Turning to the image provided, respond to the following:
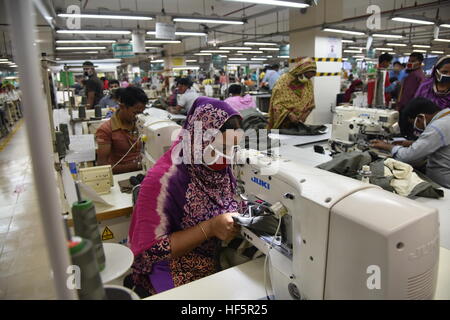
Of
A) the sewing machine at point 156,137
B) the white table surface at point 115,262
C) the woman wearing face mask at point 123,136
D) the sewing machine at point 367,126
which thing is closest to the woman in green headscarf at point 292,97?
the sewing machine at point 367,126

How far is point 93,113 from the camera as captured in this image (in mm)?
6055

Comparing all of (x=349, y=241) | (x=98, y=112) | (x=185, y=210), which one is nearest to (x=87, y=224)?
(x=349, y=241)

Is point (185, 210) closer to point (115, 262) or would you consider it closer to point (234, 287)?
point (234, 287)

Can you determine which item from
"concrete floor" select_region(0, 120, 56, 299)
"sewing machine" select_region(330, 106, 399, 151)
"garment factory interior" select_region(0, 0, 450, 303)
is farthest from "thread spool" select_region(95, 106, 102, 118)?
"sewing machine" select_region(330, 106, 399, 151)

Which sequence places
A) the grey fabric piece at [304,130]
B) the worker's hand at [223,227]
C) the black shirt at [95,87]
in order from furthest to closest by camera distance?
the black shirt at [95,87] → the grey fabric piece at [304,130] → the worker's hand at [223,227]

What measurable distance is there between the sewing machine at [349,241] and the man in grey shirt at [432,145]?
1.69 meters

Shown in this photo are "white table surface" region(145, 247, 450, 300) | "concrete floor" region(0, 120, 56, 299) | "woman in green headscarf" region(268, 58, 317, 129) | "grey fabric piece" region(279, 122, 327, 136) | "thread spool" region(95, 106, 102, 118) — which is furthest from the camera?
"thread spool" region(95, 106, 102, 118)

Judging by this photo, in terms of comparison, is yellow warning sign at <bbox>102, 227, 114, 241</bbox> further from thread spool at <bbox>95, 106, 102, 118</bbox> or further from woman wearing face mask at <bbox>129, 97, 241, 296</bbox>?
thread spool at <bbox>95, 106, 102, 118</bbox>

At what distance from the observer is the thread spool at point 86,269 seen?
612 millimetres

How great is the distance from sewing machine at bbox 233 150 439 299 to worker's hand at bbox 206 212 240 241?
0.26m

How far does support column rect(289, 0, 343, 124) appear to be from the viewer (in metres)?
7.72

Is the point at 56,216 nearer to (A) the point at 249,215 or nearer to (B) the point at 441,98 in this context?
(A) the point at 249,215

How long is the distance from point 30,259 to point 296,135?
3166 millimetres

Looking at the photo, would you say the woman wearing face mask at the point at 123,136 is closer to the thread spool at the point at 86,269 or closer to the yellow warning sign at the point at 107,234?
the yellow warning sign at the point at 107,234
